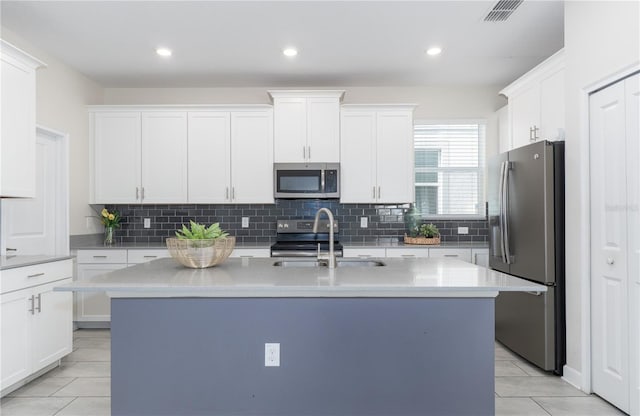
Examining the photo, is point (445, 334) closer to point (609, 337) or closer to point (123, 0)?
point (609, 337)

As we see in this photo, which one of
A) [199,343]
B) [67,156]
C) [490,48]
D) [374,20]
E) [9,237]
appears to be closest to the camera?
[199,343]

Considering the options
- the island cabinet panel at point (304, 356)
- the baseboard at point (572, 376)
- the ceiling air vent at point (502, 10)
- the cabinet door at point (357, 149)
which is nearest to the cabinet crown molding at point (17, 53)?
the island cabinet panel at point (304, 356)

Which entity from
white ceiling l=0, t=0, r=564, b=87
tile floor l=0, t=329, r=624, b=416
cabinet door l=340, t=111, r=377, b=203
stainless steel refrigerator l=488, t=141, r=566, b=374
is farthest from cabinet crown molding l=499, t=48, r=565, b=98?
tile floor l=0, t=329, r=624, b=416

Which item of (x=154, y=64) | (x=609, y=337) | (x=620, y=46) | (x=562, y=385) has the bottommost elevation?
(x=562, y=385)

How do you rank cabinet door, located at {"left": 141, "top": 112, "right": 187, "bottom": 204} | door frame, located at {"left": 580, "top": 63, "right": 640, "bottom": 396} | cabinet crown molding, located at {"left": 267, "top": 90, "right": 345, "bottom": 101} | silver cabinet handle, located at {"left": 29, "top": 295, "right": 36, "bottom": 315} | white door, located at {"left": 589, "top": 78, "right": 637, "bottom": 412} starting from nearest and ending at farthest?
white door, located at {"left": 589, "top": 78, "right": 637, "bottom": 412} → door frame, located at {"left": 580, "top": 63, "right": 640, "bottom": 396} → silver cabinet handle, located at {"left": 29, "top": 295, "right": 36, "bottom": 315} → cabinet crown molding, located at {"left": 267, "top": 90, "right": 345, "bottom": 101} → cabinet door, located at {"left": 141, "top": 112, "right": 187, "bottom": 204}

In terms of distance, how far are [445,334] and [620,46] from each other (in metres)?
1.97

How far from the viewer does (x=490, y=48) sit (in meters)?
3.86

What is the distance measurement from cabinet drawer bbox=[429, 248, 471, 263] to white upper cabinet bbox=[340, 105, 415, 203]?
25.9 inches

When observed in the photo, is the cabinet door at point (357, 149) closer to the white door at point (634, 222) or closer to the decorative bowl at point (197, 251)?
the decorative bowl at point (197, 251)

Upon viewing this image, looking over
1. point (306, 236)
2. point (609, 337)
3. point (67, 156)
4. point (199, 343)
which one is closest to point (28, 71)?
point (67, 156)

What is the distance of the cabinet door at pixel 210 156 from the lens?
4.61m

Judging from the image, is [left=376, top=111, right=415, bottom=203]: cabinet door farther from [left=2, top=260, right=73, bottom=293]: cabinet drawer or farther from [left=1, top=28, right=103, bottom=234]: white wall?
[left=1, top=28, right=103, bottom=234]: white wall

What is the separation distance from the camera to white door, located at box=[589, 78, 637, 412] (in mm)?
2488

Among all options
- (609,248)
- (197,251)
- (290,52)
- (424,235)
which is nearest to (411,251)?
(424,235)
